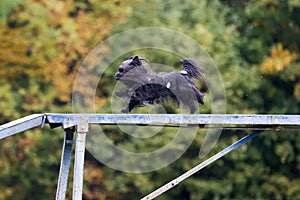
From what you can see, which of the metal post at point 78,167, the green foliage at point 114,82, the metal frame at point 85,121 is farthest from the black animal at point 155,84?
the green foliage at point 114,82

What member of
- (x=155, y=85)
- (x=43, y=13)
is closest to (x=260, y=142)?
(x=43, y=13)

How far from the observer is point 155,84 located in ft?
23.7

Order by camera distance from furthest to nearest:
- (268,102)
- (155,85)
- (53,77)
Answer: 1. (268,102)
2. (53,77)
3. (155,85)

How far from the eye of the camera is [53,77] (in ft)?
52.1

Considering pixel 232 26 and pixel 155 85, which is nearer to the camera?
pixel 155 85

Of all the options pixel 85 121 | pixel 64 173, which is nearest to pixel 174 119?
pixel 85 121

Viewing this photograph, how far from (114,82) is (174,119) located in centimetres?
1051

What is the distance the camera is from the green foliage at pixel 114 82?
1586 cm

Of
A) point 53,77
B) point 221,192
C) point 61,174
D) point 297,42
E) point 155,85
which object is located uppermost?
point 297,42

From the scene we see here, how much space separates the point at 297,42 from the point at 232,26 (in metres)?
2.02

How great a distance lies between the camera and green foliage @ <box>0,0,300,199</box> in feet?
52.0

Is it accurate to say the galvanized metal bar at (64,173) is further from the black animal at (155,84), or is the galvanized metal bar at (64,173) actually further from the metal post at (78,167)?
the black animal at (155,84)

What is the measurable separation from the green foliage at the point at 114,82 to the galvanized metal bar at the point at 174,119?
9.72m

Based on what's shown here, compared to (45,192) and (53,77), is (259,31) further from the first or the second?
(45,192)
